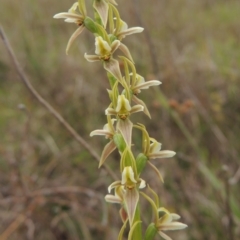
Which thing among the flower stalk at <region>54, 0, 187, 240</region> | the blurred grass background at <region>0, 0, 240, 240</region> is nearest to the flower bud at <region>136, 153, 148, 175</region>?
the flower stalk at <region>54, 0, 187, 240</region>

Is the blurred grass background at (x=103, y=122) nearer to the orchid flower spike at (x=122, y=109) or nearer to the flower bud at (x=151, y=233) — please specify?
the flower bud at (x=151, y=233)

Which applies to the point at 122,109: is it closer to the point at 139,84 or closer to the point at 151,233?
the point at 139,84

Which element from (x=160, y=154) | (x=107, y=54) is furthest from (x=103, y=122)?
(x=107, y=54)

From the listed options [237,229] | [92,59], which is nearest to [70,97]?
[237,229]

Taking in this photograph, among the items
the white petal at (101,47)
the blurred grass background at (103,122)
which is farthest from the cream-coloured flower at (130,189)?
the blurred grass background at (103,122)

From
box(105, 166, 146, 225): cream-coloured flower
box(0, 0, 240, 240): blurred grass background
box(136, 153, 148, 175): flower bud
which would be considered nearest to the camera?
box(105, 166, 146, 225): cream-coloured flower

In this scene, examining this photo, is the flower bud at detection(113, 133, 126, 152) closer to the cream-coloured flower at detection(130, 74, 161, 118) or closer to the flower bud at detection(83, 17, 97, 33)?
the cream-coloured flower at detection(130, 74, 161, 118)

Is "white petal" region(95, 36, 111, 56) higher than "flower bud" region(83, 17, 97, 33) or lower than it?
lower

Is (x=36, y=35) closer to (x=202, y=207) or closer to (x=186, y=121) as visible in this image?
(x=186, y=121)
